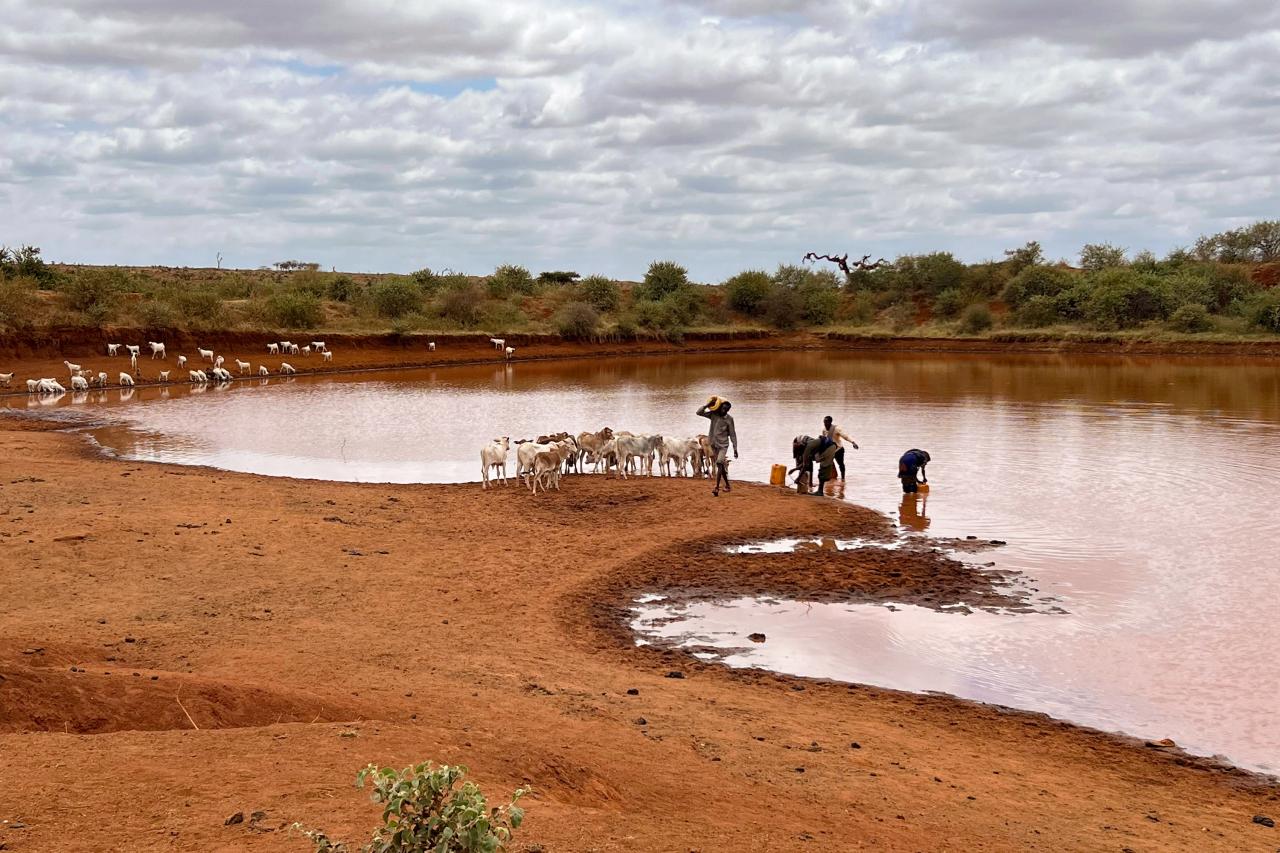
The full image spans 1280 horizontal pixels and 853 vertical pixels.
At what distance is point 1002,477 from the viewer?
20766mm

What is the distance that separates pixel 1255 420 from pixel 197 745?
3104 centimetres

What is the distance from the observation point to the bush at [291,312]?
5716 centimetres

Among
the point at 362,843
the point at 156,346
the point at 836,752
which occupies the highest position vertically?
the point at 156,346

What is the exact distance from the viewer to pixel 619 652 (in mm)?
10336

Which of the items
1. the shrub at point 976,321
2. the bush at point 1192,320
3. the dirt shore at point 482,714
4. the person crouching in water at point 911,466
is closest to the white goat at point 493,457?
the dirt shore at point 482,714

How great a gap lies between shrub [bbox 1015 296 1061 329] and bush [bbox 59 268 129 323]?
54.6 meters

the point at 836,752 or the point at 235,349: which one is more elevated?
the point at 235,349

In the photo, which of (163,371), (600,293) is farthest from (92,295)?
(600,293)

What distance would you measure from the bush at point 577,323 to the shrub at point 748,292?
18375mm

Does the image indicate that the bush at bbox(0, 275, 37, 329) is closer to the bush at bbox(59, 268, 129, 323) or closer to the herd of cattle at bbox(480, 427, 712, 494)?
the bush at bbox(59, 268, 129, 323)

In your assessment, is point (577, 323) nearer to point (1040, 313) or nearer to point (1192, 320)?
point (1040, 313)

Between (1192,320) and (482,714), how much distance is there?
2569 inches

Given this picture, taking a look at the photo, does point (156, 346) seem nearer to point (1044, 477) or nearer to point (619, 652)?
point (1044, 477)

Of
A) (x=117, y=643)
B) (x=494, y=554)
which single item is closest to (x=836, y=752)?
(x=117, y=643)
